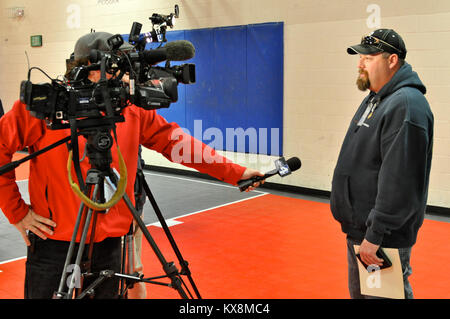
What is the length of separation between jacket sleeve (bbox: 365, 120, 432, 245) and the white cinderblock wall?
145 inches

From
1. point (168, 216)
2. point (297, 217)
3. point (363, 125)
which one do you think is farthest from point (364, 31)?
point (363, 125)

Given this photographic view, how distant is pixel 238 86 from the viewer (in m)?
7.09

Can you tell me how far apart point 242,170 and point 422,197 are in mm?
783

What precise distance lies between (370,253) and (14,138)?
1.49 metres

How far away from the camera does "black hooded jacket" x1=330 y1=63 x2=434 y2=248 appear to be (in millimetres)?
2066

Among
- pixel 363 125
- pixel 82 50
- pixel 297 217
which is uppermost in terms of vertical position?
pixel 82 50

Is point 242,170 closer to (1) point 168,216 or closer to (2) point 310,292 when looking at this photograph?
(2) point 310,292

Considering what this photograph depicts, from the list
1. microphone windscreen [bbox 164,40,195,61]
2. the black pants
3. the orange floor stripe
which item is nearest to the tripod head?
the black pants

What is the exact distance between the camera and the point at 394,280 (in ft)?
7.02

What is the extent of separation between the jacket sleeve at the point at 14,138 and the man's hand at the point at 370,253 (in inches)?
54.7

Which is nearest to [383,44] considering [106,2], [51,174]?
[51,174]

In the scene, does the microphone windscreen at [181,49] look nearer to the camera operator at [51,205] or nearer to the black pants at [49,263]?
the camera operator at [51,205]

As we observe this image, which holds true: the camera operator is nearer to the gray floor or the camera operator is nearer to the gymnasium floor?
the gymnasium floor

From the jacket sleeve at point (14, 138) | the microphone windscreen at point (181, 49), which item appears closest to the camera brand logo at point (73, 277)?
the jacket sleeve at point (14, 138)
